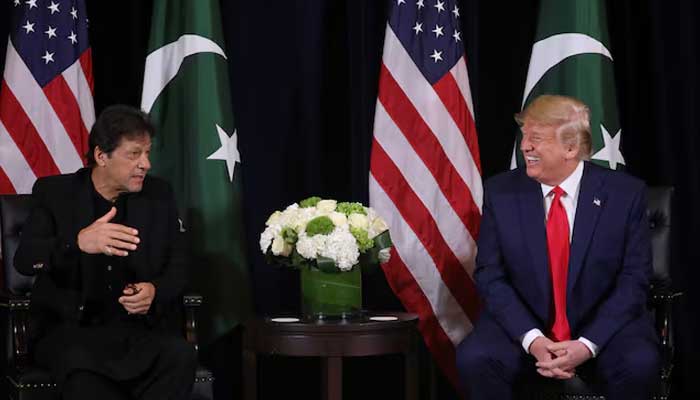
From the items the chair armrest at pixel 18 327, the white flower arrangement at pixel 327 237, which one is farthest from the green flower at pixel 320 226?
the chair armrest at pixel 18 327

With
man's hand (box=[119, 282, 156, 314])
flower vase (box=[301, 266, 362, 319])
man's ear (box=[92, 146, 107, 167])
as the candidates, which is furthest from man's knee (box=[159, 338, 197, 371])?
man's ear (box=[92, 146, 107, 167])

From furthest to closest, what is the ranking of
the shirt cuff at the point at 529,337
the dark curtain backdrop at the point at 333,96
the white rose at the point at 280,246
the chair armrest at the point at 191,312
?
the dark curtain backdrop at the point at 333,96
the white rose at the point at 280,246
the chair armrest at the point at 191,312
the shirt cuff at the point at 529,337

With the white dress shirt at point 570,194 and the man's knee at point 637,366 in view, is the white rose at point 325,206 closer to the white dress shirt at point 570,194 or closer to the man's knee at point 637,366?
the white dress shirt at point 570,194

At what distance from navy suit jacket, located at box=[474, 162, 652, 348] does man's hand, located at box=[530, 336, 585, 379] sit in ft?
0.44

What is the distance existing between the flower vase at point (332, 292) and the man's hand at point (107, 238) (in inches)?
31.3

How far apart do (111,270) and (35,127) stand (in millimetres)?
1013

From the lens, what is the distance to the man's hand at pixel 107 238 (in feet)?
13.5

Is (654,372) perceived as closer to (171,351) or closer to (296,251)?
(296,251)

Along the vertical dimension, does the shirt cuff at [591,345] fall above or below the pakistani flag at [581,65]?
below

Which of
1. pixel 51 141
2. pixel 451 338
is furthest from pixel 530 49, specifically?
pixel 51 141

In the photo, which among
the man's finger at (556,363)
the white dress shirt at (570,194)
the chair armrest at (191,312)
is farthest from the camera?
the chair armrest at (191,312)

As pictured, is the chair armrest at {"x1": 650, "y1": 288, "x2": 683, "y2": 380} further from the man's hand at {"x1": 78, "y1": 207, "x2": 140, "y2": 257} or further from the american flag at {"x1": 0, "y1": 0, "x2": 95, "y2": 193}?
the american flag at {"x1": 0, "y1": 0, "x2": 95, "y2": 193}

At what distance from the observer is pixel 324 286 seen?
4.62 meters

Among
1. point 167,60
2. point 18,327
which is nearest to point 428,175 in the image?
point 167,60
